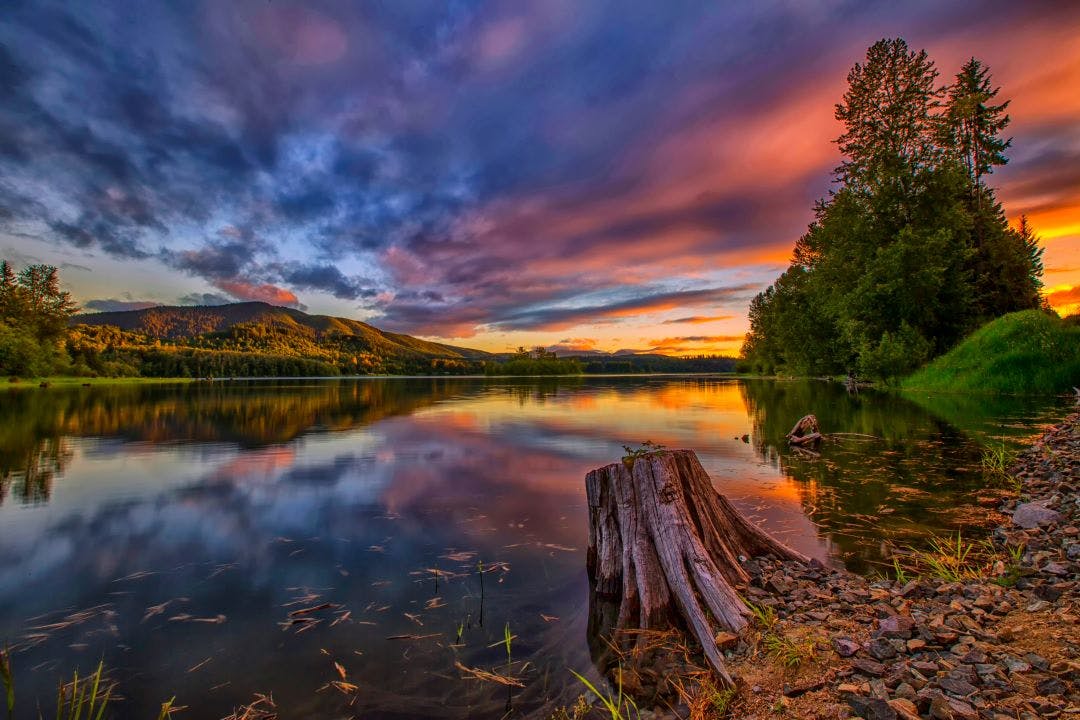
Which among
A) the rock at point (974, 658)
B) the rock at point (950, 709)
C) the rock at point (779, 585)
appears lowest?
the rock at point (779, 585)

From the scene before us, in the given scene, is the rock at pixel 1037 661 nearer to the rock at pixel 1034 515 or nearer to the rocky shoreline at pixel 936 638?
the rocky shoreline at pixel 936 638

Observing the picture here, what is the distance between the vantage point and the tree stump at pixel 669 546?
534 centimetres

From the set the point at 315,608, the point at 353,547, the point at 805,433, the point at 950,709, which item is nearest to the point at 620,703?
the point at 950,709

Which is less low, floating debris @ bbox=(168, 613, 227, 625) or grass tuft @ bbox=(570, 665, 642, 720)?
grass tuft @ bbox=(570, 665, 642, 720)

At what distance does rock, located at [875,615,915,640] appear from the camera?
404 cm

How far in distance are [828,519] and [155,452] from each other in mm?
22389

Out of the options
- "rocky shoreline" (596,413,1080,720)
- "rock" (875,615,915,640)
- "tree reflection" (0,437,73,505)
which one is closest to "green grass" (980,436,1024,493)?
"rocky shoreline" (596,413,1080,720)

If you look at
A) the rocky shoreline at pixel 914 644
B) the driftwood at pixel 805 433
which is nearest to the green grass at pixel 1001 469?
the rocky shoreline at pixel 914 644

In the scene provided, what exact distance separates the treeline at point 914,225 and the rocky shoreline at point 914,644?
36949mm

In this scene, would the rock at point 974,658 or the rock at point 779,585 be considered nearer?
the rock at point 974,658

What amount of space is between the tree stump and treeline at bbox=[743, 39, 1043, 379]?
37.9 m

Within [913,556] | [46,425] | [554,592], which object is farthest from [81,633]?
[46,425]

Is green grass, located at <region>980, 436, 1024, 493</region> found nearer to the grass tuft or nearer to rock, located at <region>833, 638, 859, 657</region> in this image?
rock, located at <region>833, 638, 859, 657</region>

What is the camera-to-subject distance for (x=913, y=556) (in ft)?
21.0
